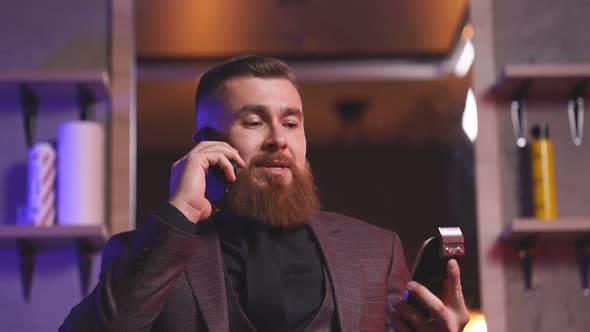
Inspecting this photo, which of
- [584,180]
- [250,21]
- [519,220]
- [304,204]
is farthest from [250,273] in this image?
[250,21]

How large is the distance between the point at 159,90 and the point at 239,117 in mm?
1837

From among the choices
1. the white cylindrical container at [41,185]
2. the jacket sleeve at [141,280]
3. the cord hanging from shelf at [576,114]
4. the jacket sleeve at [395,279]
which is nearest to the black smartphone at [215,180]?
the jacket sleeve at [141,280]

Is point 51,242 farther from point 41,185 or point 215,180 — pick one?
point 215,180

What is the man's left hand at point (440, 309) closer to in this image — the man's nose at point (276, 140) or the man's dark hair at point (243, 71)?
the man's nose at point (276, 140)

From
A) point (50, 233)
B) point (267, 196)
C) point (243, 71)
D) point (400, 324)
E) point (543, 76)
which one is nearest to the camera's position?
point (400, 324)

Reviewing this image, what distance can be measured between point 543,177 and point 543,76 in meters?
0.29

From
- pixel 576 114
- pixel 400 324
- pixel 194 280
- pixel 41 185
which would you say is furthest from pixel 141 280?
pixel 576 114

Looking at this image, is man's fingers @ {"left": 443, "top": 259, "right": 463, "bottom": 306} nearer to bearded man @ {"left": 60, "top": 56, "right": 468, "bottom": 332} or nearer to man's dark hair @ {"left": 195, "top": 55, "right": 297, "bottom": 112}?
bearded man @ {"left": 60, "top": 56, "right": 468, "bottom": 332}

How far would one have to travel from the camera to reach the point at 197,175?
1.58m

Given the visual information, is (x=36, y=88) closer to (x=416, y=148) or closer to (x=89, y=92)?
(x=89, y=92)

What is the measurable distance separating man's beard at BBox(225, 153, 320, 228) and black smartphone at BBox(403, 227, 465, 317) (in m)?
0.37

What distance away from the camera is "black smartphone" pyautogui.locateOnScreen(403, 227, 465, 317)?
56.1 inches

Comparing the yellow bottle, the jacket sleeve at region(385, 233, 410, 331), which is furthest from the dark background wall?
the yellow bottle

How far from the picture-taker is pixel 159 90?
11.7ft
